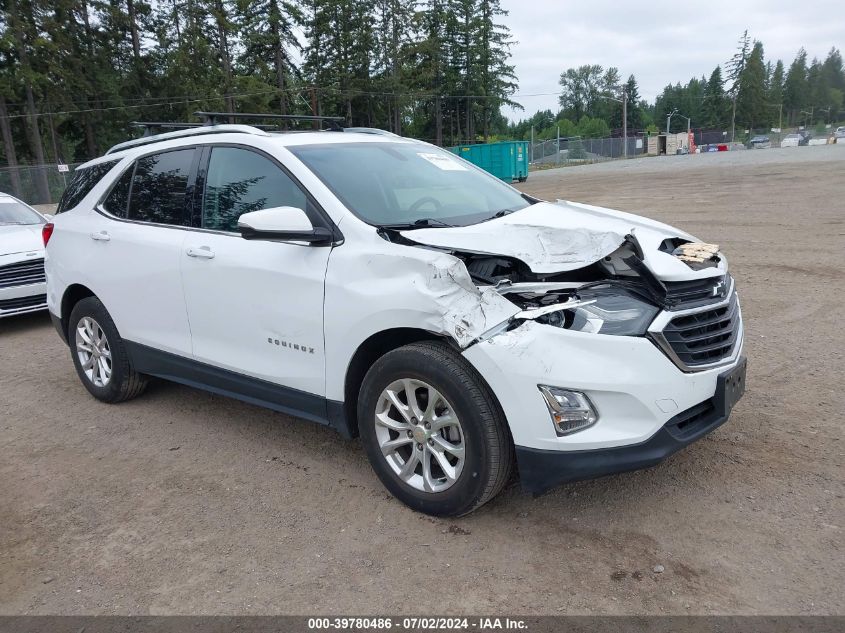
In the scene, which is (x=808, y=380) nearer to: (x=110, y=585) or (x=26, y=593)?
(x=110, y=585)

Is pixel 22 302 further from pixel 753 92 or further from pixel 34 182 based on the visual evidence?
pixel 753 92

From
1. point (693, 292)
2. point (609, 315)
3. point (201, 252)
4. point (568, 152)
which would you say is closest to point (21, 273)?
point (201, 252)

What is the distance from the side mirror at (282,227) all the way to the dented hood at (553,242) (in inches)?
18.5

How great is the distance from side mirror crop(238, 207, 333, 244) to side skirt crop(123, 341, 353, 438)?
85cm

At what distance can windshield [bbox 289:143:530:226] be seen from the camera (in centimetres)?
365

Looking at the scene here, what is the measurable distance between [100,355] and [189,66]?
49536 millimetres

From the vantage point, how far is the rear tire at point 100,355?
4867 mm

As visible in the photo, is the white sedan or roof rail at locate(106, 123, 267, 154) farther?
the white sedan

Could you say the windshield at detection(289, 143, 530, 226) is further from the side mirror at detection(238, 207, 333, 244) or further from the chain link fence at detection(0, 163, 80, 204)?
the chain link fence at detection(0, 163, 80, 204)

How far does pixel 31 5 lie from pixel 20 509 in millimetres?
48001

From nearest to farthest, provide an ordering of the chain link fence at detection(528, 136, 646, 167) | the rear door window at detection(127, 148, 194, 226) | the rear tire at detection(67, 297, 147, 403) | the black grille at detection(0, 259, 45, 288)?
the rear door window at detection(127, 148, 194, 226), the rear tire at detection(67, 297, 147, 403), the black grille at detection(0, 259, 45, 288), the chain link fence at detection(528, 136, 646, 167)

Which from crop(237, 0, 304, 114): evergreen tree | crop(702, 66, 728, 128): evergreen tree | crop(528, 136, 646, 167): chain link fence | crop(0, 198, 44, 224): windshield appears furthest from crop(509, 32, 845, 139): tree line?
crop(0, 198, 44, 224): windshield

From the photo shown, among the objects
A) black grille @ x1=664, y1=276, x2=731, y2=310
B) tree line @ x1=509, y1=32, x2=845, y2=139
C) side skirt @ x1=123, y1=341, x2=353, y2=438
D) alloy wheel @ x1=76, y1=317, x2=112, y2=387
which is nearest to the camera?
black grille @ x1=664, y1=276, x2=731, y2=310

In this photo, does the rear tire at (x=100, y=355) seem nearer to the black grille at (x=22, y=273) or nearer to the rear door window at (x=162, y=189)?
the rear door window at (x=162, y=189)
